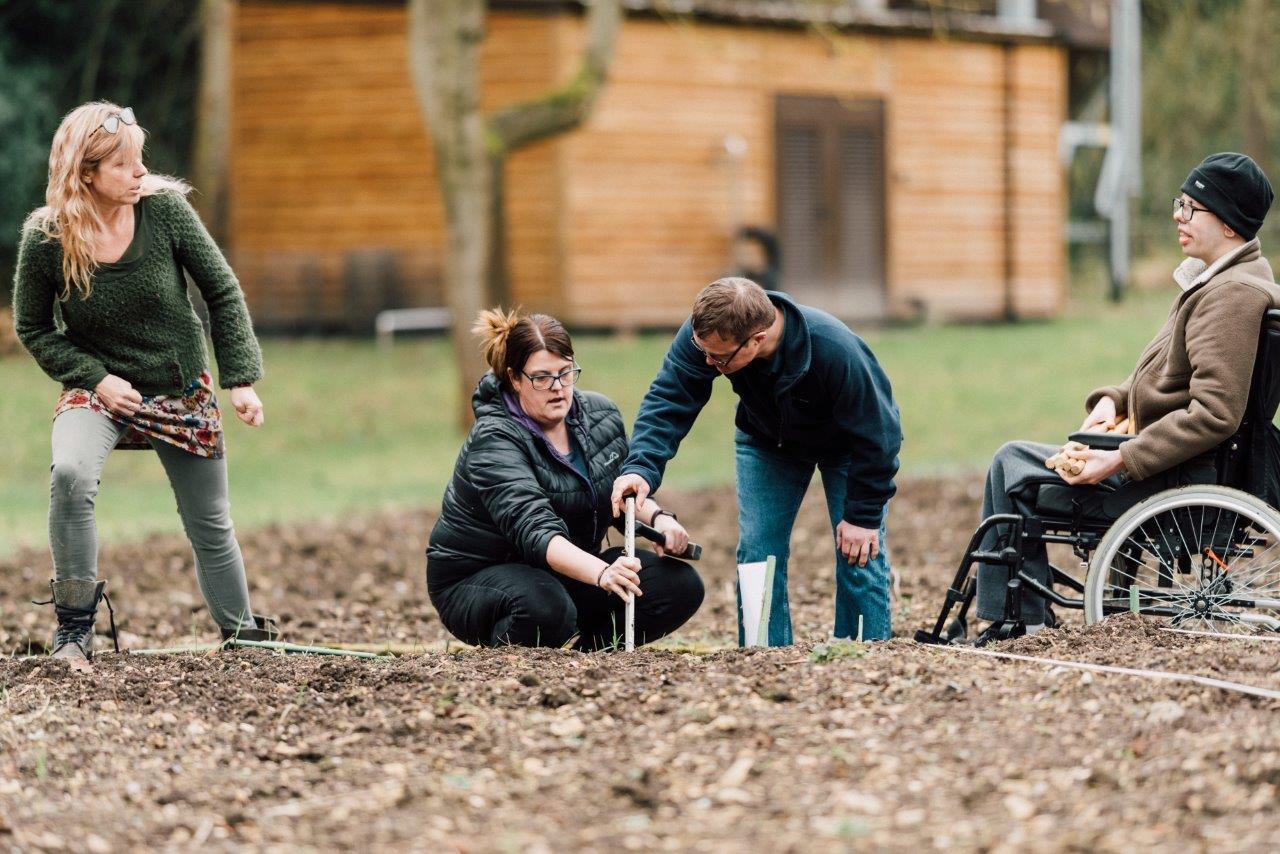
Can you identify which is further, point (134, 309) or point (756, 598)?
point (756, 598)

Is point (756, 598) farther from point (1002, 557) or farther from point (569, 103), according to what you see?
point (569, 103)

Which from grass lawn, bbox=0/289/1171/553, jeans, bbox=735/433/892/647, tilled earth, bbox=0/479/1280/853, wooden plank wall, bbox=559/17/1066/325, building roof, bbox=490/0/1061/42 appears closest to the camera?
tilled earth, bbox=0/479/1280/853

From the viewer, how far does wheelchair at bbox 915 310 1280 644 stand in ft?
17.6

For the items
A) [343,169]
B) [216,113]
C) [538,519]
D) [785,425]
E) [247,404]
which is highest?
[216,113]

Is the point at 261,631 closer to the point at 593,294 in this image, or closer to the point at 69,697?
the point at 69,697

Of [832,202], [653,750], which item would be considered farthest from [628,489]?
[832,202]

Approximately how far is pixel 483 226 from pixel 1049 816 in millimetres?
12413

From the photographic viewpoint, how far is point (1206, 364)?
528 cm

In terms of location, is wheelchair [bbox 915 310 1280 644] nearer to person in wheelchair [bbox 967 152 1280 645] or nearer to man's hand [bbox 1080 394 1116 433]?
person in wheelchair [bbox 967 152 1280 645]

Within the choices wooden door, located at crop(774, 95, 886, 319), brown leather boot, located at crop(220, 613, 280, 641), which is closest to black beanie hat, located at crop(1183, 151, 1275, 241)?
brown leather boot, located at crop(220, 613, 280, 641)

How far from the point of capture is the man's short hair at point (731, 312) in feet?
17.3

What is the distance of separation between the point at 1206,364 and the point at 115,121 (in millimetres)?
3433

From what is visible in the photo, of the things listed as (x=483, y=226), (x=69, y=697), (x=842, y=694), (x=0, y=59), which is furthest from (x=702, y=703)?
(x=0, y=59)

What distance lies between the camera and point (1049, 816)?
3.71 meters
